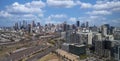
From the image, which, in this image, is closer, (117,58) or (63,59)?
(117,58)

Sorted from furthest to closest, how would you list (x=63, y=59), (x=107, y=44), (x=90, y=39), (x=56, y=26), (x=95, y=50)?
(x=56, y=26)
(x=90, y=39)
(x=95, y=50)
(x=107, y=44)
(x=63, y=59)

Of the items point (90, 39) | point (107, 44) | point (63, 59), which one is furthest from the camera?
point (90, 39)

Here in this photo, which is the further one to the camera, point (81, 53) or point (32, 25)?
point (32, 25)

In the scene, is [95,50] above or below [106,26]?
below

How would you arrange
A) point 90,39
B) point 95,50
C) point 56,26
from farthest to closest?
point 56,26, point 90,39, point 95,50

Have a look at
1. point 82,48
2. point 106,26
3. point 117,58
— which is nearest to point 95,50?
point 82,48

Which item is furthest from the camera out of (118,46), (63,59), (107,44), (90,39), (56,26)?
(56,26)

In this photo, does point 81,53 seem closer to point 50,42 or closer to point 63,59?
point 63,59

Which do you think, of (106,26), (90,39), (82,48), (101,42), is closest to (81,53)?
(82,48)

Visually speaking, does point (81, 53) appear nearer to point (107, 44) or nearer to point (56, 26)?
point (107, 44)
